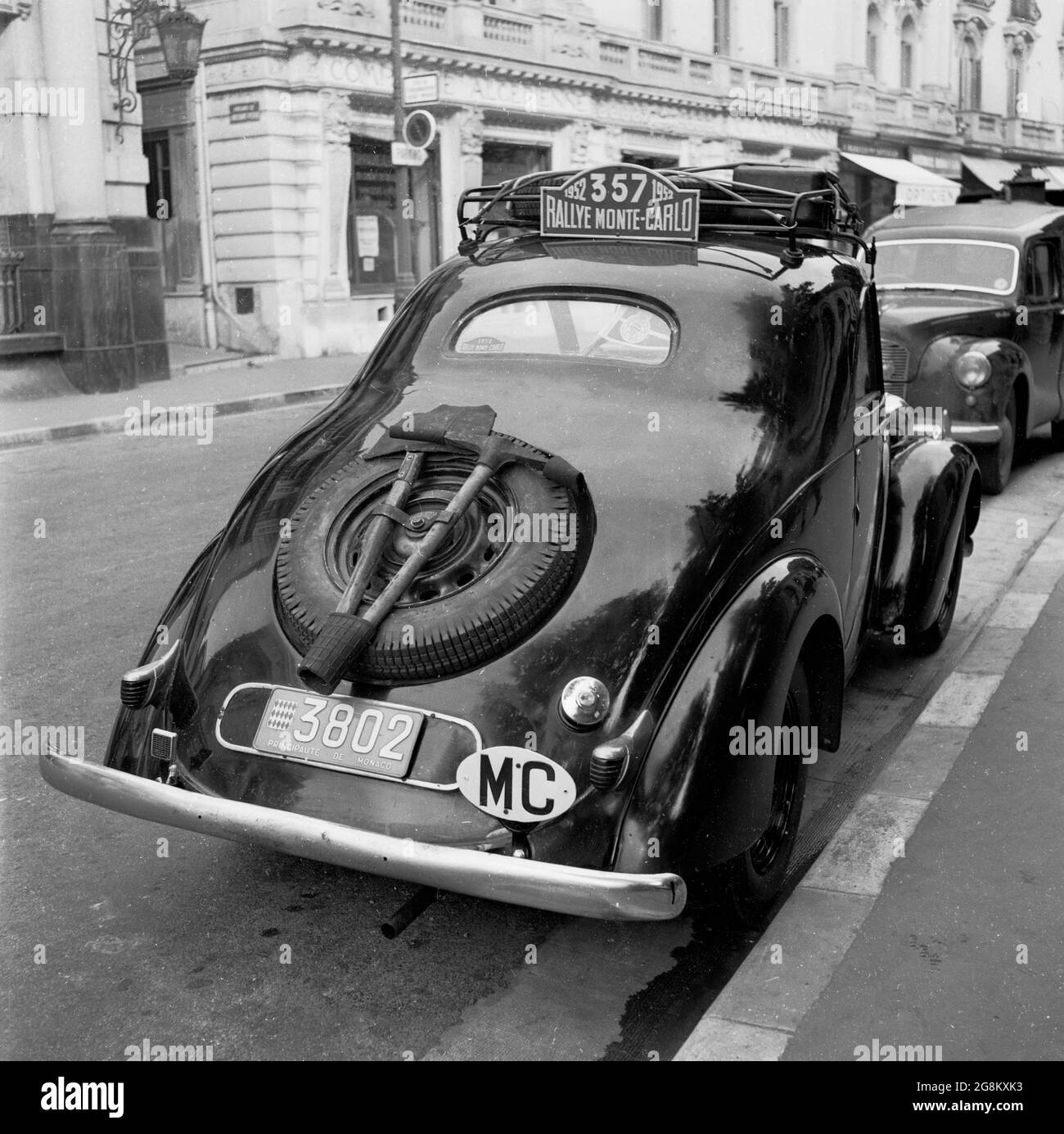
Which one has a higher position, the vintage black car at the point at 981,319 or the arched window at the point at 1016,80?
the arched window at the point at 1016,80

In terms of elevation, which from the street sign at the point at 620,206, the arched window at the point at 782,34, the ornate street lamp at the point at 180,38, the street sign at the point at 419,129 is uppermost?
the arched window at the point at 782,34

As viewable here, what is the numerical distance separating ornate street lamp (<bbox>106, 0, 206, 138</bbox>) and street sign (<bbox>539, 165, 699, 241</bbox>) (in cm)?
1286

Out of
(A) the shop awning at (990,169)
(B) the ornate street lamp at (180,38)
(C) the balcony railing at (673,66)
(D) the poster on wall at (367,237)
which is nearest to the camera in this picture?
(B) the ornate street lamp at (180,38)

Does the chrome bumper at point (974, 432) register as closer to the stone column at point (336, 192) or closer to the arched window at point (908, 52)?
the stone column at point (336, 192)

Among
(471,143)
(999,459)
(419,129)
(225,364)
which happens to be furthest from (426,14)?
(999,459)

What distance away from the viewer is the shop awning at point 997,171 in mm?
41500

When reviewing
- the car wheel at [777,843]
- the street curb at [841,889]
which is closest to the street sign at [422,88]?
the street curb at [841,889]

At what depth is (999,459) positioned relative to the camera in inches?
380

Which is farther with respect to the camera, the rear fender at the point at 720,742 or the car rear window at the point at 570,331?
the car rear window at the point at 570,331

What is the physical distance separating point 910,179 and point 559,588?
35.2m

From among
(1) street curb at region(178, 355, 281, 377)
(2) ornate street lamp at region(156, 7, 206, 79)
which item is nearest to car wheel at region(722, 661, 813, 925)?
(2) ornate street lamp at region(156, 7, 206, 79)

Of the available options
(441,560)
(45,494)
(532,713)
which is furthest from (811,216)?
(45,494)

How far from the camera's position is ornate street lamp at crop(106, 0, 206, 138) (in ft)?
52.2
